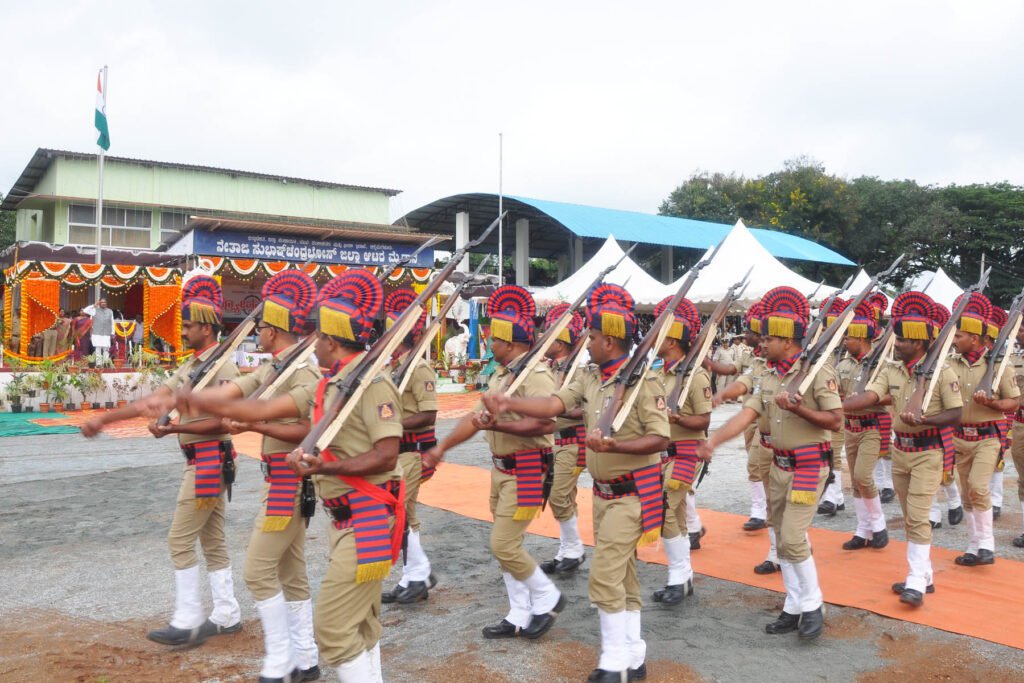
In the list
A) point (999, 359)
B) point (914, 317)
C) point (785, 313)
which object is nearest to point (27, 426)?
point (785, 313)

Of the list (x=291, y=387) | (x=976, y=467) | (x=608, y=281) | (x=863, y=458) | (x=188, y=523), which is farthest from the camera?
(x=608, y=281)

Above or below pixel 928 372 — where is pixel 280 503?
below

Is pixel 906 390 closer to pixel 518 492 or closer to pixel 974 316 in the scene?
pixel 974 316

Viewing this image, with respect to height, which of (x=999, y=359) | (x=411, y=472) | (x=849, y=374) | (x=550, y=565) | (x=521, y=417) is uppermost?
(x=999, y=359)

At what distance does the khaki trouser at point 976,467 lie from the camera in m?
6.27

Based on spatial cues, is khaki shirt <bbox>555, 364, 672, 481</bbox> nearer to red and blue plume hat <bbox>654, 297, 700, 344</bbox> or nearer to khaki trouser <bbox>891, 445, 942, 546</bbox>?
red and blue plume hat <bbox>654, 297, 700, 344</bbox>

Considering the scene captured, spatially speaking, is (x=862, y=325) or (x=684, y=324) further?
(x=862, y=325)

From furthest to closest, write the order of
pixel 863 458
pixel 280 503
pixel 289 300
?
pixel 863 458 → pixel 289 300 → pixel 280 503

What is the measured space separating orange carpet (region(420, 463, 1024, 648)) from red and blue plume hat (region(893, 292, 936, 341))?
6.08ft

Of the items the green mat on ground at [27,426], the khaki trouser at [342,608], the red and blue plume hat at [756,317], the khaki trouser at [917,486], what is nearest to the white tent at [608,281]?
the green mat on ground at [27,426]

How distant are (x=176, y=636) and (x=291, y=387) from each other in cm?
176

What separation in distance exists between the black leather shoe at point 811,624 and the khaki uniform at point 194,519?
3579 mm

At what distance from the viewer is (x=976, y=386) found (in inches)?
262

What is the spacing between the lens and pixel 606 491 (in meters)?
4.35
